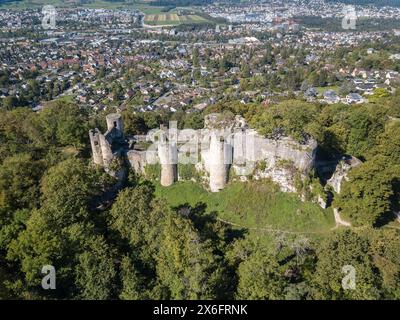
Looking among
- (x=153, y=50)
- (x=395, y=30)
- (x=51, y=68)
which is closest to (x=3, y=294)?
(x=51, y=68)

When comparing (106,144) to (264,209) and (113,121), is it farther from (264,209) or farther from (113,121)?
(264,209)

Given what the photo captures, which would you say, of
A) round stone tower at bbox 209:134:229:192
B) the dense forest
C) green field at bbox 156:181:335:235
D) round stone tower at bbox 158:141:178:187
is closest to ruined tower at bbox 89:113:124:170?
the dense forest

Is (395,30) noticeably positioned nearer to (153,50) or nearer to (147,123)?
(153,50)

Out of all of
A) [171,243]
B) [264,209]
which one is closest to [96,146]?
[171,243]

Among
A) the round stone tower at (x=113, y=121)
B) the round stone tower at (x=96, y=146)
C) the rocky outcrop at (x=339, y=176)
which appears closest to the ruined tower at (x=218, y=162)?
the rocky outcrop at (x=339, y=176)

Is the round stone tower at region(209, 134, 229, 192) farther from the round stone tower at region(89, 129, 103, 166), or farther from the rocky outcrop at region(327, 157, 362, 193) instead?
the round stone tower at region(89, 129, 103, 166)

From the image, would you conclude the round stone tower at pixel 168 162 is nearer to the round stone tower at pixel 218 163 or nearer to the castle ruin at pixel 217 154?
the castle ruin at pixel 217 154
